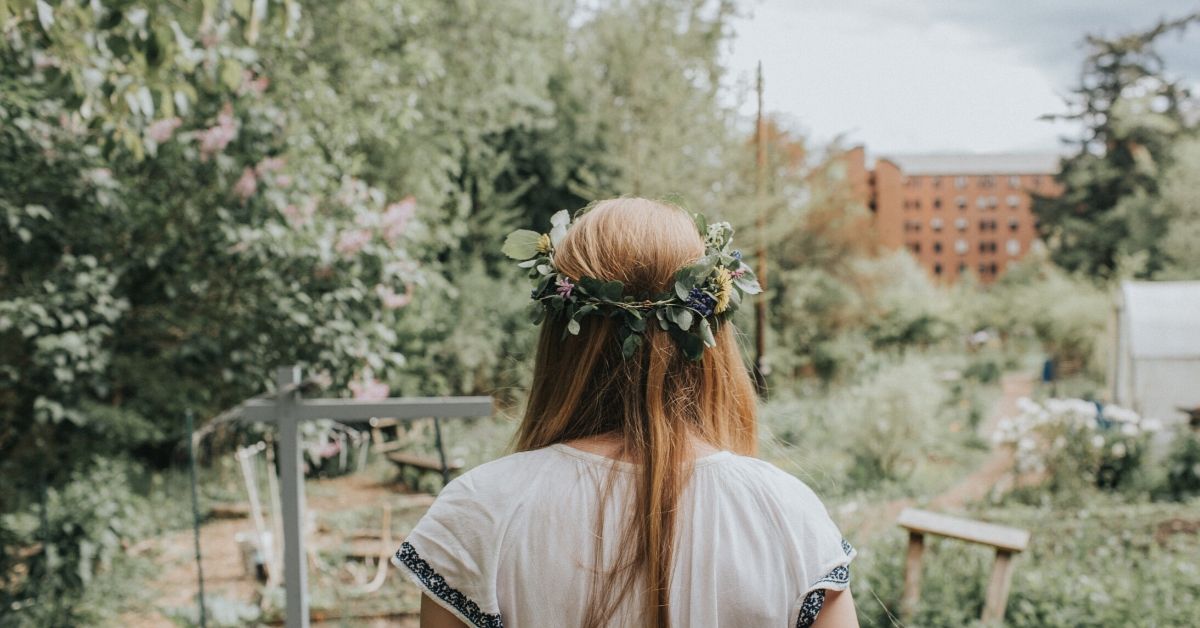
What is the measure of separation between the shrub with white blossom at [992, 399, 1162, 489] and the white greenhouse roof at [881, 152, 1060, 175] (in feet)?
172

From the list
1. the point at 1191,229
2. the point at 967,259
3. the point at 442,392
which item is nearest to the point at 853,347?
the point at 442,392

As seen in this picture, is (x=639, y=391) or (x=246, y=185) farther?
(x=246, y=185)

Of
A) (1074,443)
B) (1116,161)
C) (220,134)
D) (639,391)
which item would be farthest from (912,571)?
(1116,161)

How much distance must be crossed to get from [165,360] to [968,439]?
10.2 m

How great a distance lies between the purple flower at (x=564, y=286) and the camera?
3.97ft

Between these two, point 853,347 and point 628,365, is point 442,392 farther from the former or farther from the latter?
point 628,365

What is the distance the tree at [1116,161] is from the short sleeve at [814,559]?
27346 mm

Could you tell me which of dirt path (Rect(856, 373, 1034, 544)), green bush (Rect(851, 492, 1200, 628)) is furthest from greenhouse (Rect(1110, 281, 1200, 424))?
green bush (Rect(851, 492, 1200, 628))

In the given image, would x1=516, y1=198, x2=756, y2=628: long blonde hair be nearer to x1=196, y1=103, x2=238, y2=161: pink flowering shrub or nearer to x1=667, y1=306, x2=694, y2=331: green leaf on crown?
x1=667, y1=306, x2=694, y2=331: green leaf on crown

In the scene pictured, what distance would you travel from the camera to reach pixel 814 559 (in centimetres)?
112

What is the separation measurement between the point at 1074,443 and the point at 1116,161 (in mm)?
25608

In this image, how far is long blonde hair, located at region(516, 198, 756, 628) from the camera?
1.10m

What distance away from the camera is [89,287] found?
14.8ft

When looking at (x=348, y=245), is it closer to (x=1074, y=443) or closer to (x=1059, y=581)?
(x=1059, y=581)
